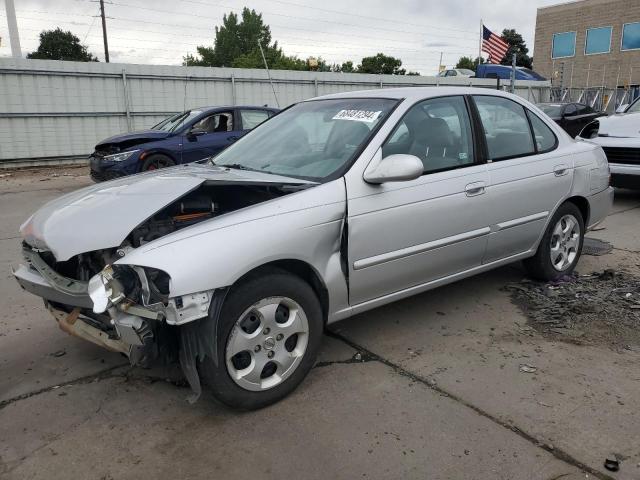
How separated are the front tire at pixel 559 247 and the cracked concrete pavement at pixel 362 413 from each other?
0.78m

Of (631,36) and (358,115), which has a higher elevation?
(631,36)

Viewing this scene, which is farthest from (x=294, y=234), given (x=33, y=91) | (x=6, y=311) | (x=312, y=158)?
(x=33, y=91)

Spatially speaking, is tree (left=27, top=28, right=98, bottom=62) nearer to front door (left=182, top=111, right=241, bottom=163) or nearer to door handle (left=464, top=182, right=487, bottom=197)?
front door (left=182, top=111, right=241, bottom=163)

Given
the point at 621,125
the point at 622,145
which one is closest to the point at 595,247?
the point at 622,145

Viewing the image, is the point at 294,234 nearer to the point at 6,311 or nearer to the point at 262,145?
the point at 262,145

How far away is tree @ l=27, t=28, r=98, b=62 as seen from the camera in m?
58.8

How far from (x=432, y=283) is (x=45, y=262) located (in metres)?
2.44

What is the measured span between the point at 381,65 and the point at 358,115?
66.5m

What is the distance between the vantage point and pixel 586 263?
211 inches

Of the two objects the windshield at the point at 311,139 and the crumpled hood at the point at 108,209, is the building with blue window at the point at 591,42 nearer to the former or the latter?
the windshield at the point at 311,139

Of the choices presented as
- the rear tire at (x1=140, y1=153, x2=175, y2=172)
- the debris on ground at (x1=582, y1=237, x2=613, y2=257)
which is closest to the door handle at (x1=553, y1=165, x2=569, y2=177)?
the debris on ground at (x1=582, y1=237, x2=613, y2=257)

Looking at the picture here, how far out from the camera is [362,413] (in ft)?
9.35

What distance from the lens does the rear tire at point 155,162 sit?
9273mm

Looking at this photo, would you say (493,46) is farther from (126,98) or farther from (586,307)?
(586,307)
